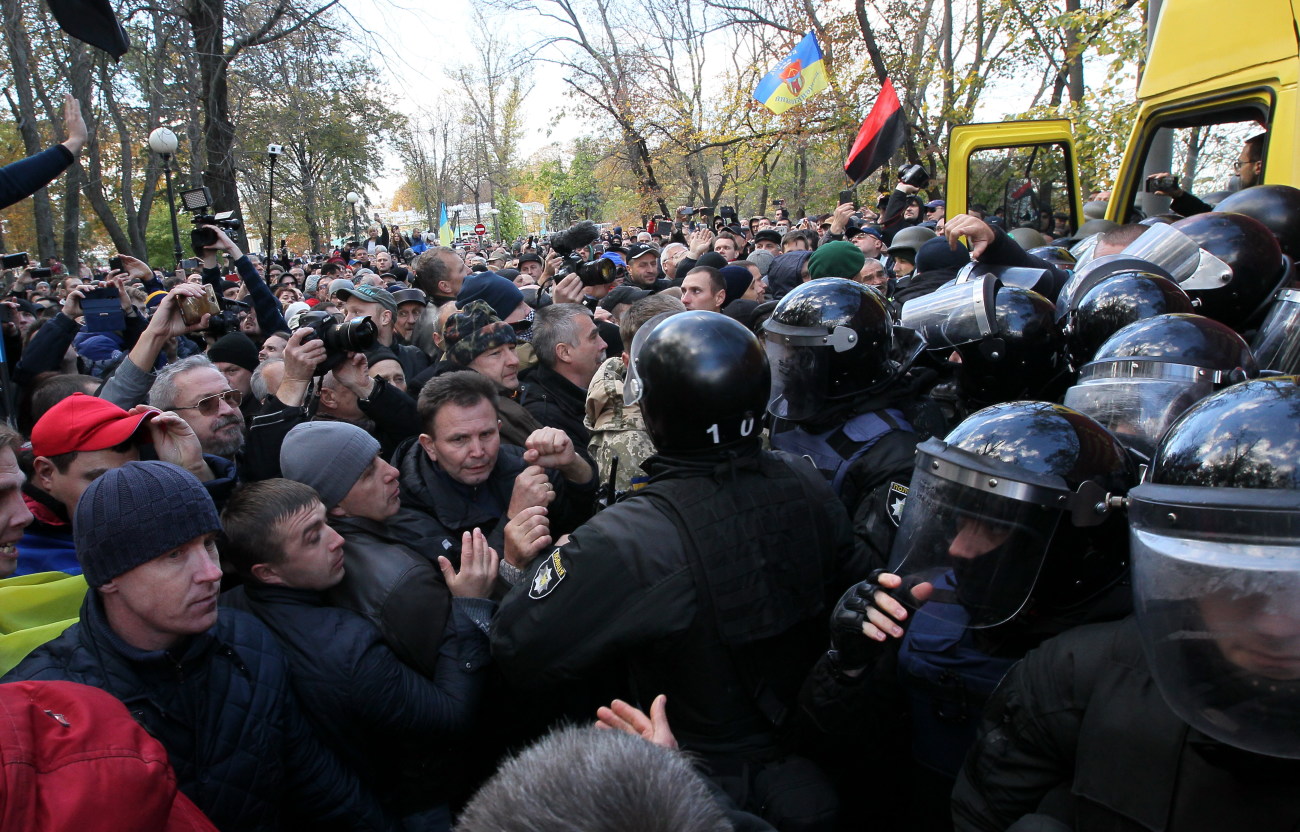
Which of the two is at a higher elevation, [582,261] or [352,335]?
[582,261]

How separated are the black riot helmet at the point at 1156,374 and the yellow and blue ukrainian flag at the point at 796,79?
10813 mm

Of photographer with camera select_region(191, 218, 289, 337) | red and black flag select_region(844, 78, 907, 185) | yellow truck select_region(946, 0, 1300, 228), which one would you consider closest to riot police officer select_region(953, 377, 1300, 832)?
yellow truck select_region(946, 0, 1300, 228)

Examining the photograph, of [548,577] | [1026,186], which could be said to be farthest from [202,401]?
[1026,186]

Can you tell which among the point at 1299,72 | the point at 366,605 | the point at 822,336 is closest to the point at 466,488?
the point at 366,605

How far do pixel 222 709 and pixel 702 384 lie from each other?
141 centimetres

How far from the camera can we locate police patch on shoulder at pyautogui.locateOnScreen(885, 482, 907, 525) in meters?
2.34

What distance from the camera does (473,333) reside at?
4.13 metres

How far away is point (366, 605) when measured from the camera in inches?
93.1

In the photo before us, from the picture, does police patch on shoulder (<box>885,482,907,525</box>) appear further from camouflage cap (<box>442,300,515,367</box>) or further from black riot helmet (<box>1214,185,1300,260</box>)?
black riot helmet (<box>1214,185,1300,260</box>)

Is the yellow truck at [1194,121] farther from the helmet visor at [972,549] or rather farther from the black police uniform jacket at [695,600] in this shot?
the black police uniform jacket at [695,600]

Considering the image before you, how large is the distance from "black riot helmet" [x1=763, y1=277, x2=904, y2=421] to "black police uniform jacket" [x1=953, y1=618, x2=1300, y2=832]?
1272 mm

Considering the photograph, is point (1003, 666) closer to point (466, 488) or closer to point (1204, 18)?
point (466, 488)

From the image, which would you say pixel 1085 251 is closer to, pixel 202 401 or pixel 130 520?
pixel 202 401

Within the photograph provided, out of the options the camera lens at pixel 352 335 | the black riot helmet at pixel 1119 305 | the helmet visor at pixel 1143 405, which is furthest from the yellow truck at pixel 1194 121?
the camera lens at pixel 352 335
